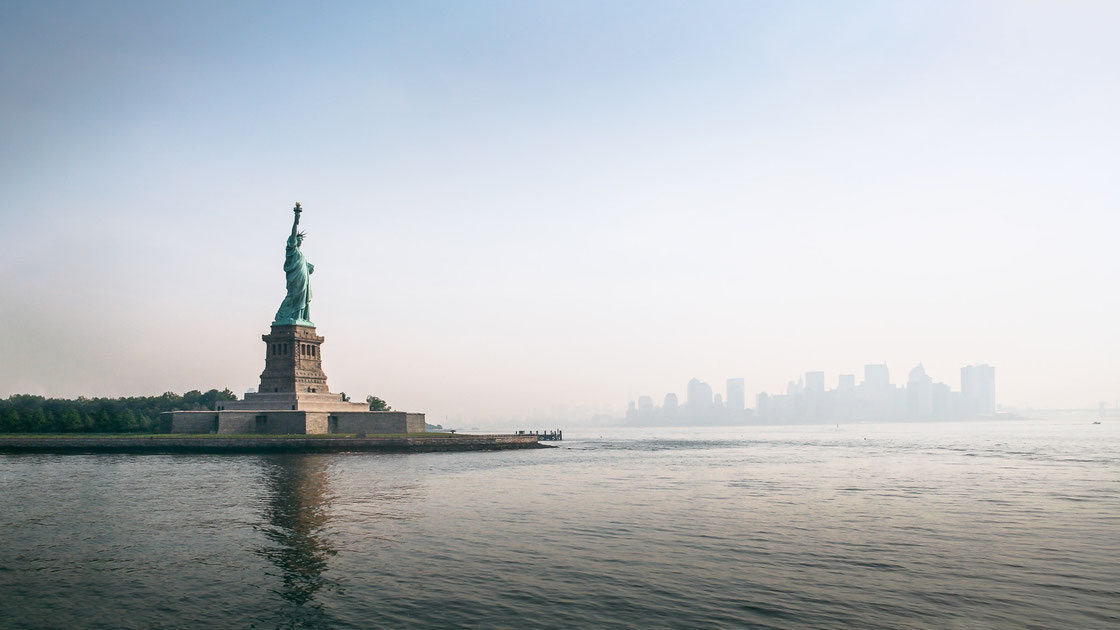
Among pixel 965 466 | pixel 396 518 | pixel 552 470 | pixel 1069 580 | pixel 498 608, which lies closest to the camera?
pixel 498 608

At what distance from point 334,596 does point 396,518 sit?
12552mm

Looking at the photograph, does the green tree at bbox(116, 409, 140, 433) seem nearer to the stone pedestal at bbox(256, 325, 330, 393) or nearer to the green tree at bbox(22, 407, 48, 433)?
the green tree at bbox(22, 407, 48, 433)

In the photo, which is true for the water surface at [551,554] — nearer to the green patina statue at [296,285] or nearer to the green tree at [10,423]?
the green patina statue at [296,285]

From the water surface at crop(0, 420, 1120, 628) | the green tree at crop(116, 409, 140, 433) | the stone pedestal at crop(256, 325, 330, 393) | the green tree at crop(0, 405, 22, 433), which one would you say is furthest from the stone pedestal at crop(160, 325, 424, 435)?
the water surface at crop(0, 420, 1120, 628)

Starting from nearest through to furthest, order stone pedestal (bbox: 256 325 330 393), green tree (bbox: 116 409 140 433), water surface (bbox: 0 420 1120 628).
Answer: water surface (bbox: 0 420 1120 628) < stone pedestal (bbox: 256 325 330 393) < green tree (bbox: 116 409 140 433)

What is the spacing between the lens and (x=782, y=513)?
32.6 meters

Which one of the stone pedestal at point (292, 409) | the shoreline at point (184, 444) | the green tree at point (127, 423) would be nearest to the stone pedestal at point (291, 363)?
the stone pedestal at point (292, 409)

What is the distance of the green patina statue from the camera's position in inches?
3622

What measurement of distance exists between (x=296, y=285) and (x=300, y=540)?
73.3 metres

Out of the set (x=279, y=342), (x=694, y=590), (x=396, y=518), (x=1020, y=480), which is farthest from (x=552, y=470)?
(x=279, y=342)

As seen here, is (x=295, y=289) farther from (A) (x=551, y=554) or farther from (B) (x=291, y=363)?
(A) (x=551, y=554)

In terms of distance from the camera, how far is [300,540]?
83.5 ft

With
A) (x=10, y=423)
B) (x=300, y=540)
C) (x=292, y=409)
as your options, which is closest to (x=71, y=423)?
(x=10, y=423)

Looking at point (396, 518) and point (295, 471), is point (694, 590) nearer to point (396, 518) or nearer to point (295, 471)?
point (396, 518)
